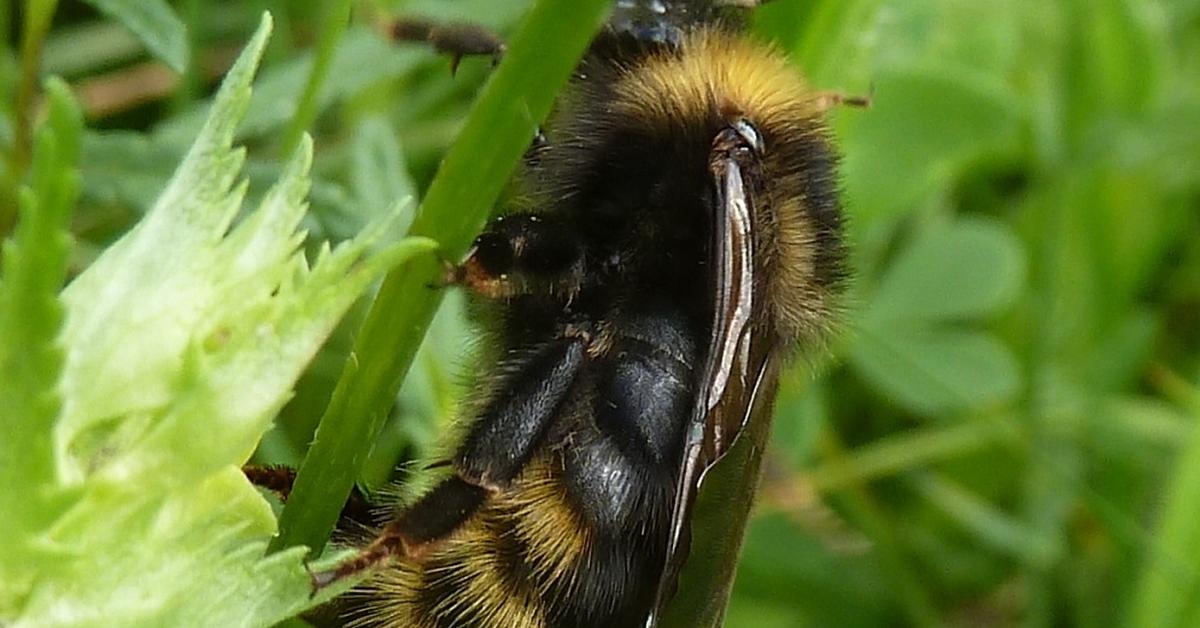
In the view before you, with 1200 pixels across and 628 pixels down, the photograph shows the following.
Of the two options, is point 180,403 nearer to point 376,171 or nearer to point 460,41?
point 460,41

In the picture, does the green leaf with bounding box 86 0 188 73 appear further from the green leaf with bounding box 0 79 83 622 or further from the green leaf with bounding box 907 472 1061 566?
the green leaf with bounding box 907 472 1061 566

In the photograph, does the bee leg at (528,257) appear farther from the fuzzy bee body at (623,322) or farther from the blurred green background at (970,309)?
the blurred green background at (970,309)

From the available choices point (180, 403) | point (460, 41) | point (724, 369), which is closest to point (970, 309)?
point (460, 41)

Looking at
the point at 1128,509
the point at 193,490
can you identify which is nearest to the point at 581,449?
the point at 193,490

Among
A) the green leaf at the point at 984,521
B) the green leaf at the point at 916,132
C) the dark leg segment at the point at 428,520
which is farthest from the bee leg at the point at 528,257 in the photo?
the green leaf at the point at 984,521

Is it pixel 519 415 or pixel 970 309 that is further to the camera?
pixel 970 309

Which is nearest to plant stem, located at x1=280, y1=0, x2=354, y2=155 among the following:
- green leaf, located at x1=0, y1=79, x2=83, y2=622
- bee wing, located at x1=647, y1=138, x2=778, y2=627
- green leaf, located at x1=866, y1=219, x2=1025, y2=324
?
bee wing, located at x1=647, y1=138, x2=778, y2=627
